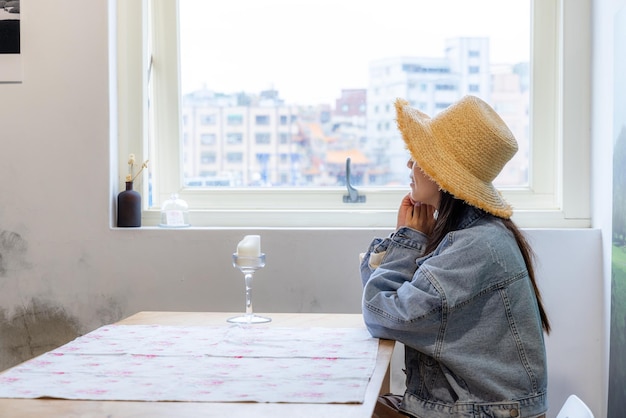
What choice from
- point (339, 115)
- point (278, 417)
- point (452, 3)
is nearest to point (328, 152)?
point (339, 115)

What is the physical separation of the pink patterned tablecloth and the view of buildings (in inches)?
44.8

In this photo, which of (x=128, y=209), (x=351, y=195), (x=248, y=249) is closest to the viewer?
(x=248, y=249)

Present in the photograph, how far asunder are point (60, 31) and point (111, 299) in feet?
3.11

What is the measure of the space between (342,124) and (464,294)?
4.93 feet

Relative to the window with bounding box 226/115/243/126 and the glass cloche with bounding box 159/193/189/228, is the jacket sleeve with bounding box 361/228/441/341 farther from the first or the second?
the window with bounding box 226/115/243/126

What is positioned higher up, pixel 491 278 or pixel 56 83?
pixel 56 83

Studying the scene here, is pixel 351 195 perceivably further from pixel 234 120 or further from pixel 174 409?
pixel 174 409

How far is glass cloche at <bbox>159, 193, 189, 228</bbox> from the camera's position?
9.70 feet

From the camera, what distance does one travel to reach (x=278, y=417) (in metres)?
1.25

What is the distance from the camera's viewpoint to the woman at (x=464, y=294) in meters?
1.69

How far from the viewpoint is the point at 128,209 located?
292 centimetres

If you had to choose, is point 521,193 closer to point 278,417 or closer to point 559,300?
point 559,300

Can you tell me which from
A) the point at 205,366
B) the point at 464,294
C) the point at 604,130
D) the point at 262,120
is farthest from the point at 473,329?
the point at 262,120

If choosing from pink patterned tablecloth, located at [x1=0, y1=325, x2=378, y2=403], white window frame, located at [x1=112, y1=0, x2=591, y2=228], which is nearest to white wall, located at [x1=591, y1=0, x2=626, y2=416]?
white window frame, located at [x1=112, y1=0, x2=591, y2=228]
